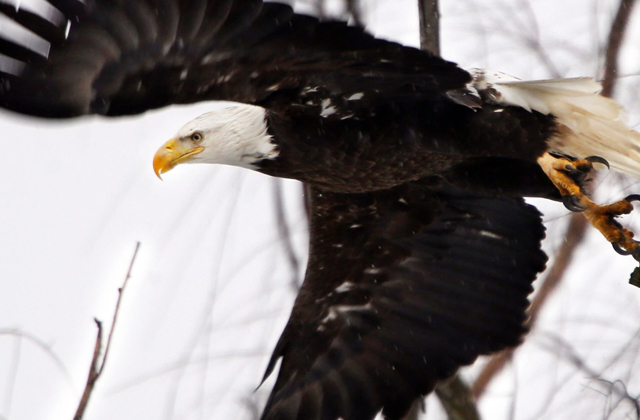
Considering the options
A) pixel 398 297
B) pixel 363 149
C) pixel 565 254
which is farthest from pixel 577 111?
pixel 398 297

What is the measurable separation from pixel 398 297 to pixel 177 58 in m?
1.74

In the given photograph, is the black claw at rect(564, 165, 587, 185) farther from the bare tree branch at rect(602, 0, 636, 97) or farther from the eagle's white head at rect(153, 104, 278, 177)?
the eagle's white head at rect(153, 104, 278, 177)

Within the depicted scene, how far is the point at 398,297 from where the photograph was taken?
4512 millimetres

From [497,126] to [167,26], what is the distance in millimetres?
1448

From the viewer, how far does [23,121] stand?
3326 millimetres

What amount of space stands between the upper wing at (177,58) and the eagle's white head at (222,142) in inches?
11.6

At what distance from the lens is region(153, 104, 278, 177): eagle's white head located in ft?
12.5

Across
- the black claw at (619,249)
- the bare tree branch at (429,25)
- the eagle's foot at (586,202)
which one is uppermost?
the bare tree branch at (429,25)

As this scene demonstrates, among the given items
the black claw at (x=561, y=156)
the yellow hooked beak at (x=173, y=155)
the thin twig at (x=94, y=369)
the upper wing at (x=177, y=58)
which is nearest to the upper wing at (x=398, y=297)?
the black claw at (x=561, y=156)

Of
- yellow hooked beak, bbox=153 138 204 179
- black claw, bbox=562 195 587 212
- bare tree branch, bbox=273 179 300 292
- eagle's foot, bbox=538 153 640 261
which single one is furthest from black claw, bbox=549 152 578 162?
yellow hooked beak, bbox=153 138 204 179

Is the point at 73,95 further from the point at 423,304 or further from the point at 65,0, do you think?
the point at 423,304

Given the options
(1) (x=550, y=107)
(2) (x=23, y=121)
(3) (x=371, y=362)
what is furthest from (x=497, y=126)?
(2) (x=23, y=121)

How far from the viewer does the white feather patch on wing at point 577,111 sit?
3861 millimetres

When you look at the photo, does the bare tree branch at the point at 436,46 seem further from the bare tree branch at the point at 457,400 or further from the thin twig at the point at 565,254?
the thin twig at the point at 565,254
